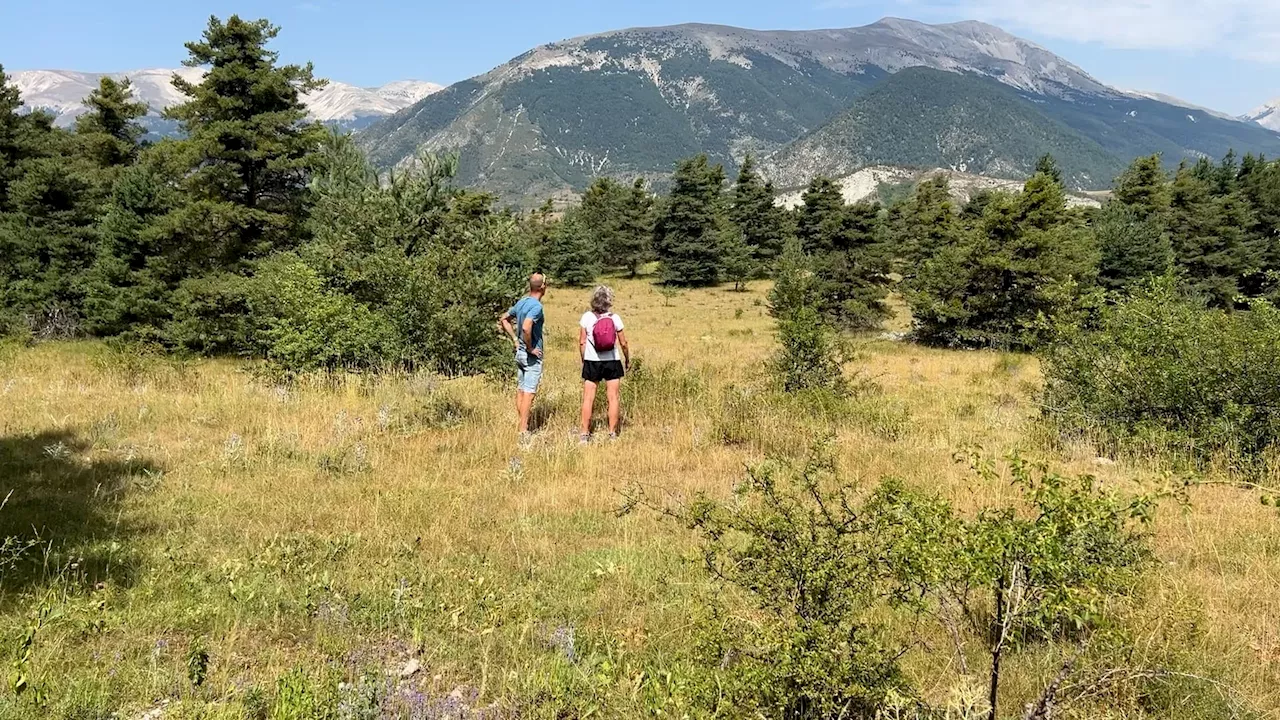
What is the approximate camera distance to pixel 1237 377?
6.68 m

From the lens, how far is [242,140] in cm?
1756

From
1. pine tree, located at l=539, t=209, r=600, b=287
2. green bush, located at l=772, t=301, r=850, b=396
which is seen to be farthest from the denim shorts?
pine tree, located at l=539, t=209, r=600, b=287

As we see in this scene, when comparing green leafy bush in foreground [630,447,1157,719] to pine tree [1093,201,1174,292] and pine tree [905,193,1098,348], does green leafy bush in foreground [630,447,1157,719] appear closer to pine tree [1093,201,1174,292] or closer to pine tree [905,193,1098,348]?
pine tree [905,193,1098,348]

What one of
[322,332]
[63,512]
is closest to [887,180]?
[322,332]

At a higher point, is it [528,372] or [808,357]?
[808,357]

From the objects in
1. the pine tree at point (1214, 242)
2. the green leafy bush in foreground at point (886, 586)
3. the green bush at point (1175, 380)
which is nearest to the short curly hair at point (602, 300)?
the green leafy bush in foreground at point (886, 586)

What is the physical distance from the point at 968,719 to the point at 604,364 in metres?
5.39

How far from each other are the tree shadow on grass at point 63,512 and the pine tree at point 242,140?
12410mm

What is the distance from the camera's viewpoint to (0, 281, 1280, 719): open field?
2.73m

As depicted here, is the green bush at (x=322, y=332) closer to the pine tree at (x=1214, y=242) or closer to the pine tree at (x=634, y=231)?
the pine tree at (x=1214, y=242)

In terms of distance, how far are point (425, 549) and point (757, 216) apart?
51.8 metres

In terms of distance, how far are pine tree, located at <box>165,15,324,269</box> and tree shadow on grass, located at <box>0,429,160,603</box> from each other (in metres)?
12.4

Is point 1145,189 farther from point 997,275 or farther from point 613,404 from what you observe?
point 613,404

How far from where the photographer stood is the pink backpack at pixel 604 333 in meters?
7.13
